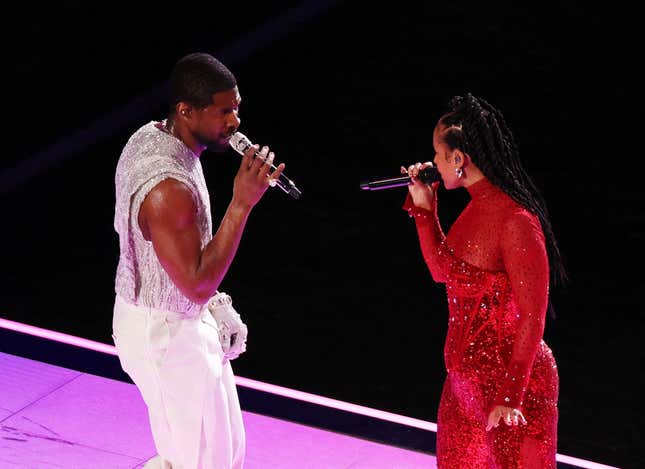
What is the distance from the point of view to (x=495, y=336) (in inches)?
110

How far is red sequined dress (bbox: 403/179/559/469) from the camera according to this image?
2.69m

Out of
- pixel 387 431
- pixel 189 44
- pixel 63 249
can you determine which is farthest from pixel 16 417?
pixel 189 44

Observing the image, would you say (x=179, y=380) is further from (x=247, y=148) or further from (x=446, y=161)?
(x=446, y=161)

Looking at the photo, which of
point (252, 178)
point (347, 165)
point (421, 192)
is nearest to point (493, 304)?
point (421, 192)

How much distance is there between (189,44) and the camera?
8.80 metres

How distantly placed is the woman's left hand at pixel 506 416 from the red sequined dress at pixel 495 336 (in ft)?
0.06

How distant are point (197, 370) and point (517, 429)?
909 millimetres

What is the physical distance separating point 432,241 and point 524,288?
345 millimetres

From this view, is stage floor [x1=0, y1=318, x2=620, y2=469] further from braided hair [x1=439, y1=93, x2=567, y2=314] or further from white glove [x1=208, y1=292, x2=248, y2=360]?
braided hair [x1=439, y1=93, x2=567, y2=314]

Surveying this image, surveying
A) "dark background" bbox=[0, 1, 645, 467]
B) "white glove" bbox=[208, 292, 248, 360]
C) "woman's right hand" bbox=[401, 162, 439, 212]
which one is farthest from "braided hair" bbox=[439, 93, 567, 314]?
"dark background" bbox=[0, 1, 645, 467]

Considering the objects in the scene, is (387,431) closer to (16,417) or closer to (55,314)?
(16,417)

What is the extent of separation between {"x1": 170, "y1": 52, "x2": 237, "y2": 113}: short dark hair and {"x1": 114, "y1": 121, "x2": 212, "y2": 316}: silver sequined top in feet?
0.42

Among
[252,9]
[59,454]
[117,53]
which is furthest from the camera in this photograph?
[252,9]

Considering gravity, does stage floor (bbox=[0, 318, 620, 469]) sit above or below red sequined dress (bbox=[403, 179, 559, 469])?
below
